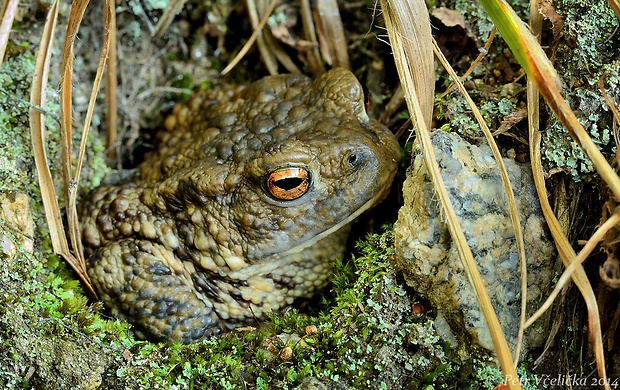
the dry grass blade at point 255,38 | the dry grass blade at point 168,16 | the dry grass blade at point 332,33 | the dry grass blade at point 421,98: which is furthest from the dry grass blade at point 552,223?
the dry grass blade at point 168,16

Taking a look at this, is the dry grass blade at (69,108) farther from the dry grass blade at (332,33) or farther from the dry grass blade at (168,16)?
Result: the dry grass blade at (332,33)

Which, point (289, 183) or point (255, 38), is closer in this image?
point (289, 183)

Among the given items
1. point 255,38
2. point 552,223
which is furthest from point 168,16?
point 552,223

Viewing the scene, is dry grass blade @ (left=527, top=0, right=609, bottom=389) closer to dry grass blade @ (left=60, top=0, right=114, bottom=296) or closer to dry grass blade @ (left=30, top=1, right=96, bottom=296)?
dry grass blade @ (left=60, top=0, right=114, bottom=296)

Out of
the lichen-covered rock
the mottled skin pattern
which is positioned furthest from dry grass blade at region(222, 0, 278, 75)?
the lichen-covered rock

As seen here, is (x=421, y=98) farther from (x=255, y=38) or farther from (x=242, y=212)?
(x=255, y=38)

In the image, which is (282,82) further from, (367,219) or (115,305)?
(115,305)
